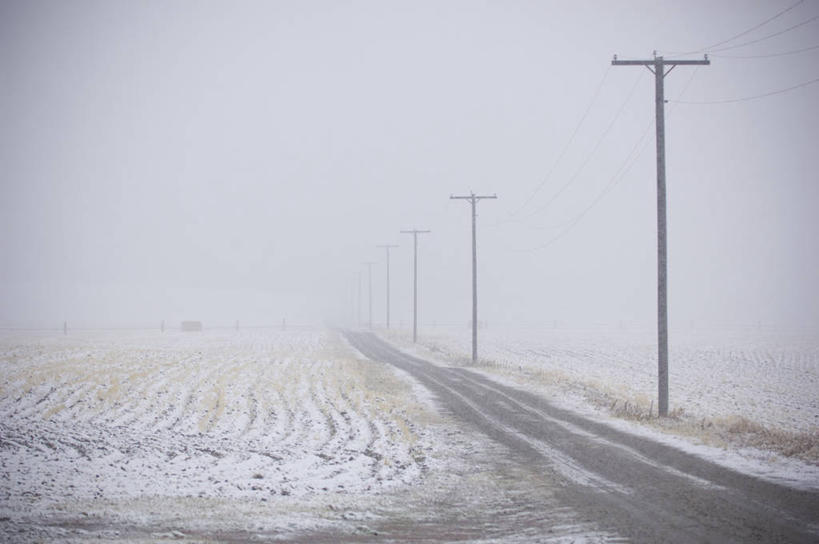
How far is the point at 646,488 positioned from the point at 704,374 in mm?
25826

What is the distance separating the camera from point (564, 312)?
169 metres

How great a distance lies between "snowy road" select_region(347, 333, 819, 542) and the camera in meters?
7.44

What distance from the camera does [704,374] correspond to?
1251 inches

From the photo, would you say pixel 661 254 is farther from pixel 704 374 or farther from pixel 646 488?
pixel 704 374

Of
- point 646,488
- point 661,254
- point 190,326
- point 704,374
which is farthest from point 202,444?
point 190,326

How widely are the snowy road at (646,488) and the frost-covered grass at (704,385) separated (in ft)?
8.05

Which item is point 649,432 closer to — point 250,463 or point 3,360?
point 250,463

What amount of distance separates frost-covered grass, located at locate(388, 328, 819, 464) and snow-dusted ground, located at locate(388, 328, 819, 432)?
39mm

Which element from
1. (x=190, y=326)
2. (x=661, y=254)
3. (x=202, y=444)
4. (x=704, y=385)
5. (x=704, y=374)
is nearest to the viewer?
(x=202, y=444)

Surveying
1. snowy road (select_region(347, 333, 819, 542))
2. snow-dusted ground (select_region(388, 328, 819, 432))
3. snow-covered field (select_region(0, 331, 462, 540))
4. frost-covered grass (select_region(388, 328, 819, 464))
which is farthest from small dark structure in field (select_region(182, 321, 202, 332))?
snowy road (select_region(347, 333, 819, 542))

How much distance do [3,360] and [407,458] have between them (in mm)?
29519

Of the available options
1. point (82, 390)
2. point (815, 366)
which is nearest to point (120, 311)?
point (82, 390)

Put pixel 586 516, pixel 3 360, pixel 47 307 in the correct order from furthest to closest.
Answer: pixel 47 307, pixel 3 360, pixel 586 516

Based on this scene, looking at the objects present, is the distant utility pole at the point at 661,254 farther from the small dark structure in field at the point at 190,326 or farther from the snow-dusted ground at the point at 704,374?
the small dark structure in field at the point at 190,326
